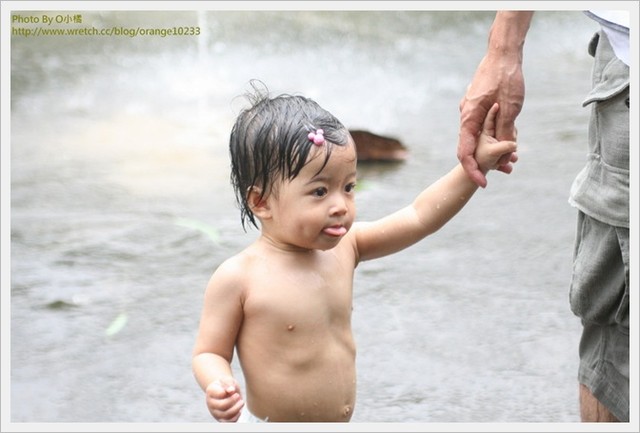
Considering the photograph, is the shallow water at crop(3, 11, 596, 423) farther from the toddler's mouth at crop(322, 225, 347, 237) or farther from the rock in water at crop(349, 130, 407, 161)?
the toddler's mouth at crop(322, 225, 347, 237)

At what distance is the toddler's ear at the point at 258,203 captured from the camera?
80.4 inches

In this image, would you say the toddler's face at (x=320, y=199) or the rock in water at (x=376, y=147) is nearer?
the toddler's face at (x=320, y=199)

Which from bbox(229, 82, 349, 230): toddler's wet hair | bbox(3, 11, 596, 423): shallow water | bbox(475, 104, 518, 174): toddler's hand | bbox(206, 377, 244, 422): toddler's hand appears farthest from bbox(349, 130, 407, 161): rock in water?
bbox(206, 377, 244, 422): toddler's hand

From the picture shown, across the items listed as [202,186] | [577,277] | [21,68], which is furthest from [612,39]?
[21,68]

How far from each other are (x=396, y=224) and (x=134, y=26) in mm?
3111

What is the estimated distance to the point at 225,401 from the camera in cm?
187

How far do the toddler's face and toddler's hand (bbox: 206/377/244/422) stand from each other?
0.32m

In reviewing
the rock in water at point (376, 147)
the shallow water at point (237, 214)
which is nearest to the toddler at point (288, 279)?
the shallow water at point (237, 214)

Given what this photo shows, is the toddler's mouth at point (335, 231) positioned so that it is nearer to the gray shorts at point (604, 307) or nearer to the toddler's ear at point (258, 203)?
the toddler's ear at point (258, 203)

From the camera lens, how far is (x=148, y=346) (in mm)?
3186

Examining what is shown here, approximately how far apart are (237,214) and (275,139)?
2092 mm

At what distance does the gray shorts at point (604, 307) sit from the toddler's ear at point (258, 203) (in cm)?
72

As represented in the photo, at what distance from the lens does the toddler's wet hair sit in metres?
1.97

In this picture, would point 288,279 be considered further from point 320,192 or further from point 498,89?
point 498,89
